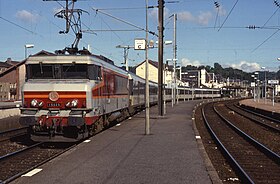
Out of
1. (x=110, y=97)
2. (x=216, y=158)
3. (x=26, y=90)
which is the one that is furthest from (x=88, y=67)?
(x=216, y=158)

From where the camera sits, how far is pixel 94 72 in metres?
14.5

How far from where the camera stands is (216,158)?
1292 centimetres

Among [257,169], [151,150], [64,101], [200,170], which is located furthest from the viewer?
[64,101]

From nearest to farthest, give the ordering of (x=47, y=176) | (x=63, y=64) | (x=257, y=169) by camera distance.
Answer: (x=47, y=176), (x=257, y=169), (x=63, y=64)

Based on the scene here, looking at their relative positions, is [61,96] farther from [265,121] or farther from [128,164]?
[265,121]

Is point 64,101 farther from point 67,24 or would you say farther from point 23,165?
point 67,24

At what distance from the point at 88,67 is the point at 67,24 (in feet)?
26.8

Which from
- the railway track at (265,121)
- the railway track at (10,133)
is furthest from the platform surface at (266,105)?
the railway track at (10,133)

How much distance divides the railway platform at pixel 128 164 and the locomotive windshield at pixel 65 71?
2342mm

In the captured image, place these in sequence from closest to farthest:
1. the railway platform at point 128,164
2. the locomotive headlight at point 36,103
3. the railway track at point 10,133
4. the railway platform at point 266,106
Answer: the railway platform at point 128,164 < the locomotive headlight at point 36,103 < the railway track at point 10,133 < the railway platform at point 266,106

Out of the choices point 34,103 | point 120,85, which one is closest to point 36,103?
point 34,103

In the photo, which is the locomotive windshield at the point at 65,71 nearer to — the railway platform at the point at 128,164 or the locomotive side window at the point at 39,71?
the locomotive side window at the point at 39,71

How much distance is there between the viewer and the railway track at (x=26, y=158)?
10.1 m

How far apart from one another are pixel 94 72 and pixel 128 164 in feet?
17.6
